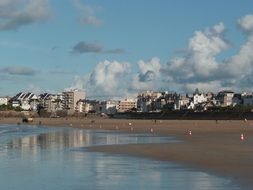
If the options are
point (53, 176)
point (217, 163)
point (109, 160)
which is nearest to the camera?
point (53, 176)

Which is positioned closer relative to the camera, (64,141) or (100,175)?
(100,175)

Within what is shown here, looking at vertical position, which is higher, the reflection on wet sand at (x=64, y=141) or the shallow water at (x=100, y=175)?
the reflection on wet sand at (x=64, y=141)

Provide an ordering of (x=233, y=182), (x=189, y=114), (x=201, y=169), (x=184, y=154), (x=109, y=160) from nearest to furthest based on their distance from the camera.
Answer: (x=233, y=182) < (x=201, y=169) < (x=109, y=160) < (x=184, y=154) < (x=189, y=114)

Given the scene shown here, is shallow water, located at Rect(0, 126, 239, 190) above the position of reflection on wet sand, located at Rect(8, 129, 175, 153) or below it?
below

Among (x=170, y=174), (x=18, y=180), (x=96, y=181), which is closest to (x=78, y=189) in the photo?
(x=96, y=181)

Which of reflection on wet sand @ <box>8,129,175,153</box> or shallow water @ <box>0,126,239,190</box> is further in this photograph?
reflection on wet sand @ <box>8,129,175,153</box>

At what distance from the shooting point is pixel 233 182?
15.1 m

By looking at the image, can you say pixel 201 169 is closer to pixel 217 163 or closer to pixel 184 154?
pixel 217 163

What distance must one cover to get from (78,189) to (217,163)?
8083 mm

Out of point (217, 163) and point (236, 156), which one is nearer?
point (217, 163)

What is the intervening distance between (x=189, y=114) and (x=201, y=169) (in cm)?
16205

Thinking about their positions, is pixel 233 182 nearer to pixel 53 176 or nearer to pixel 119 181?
pixel 119 181

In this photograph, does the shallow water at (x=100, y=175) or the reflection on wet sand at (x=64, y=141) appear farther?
the reflection on wet sand at (x=64, y=141)

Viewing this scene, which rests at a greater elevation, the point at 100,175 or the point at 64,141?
the point at 64,141
